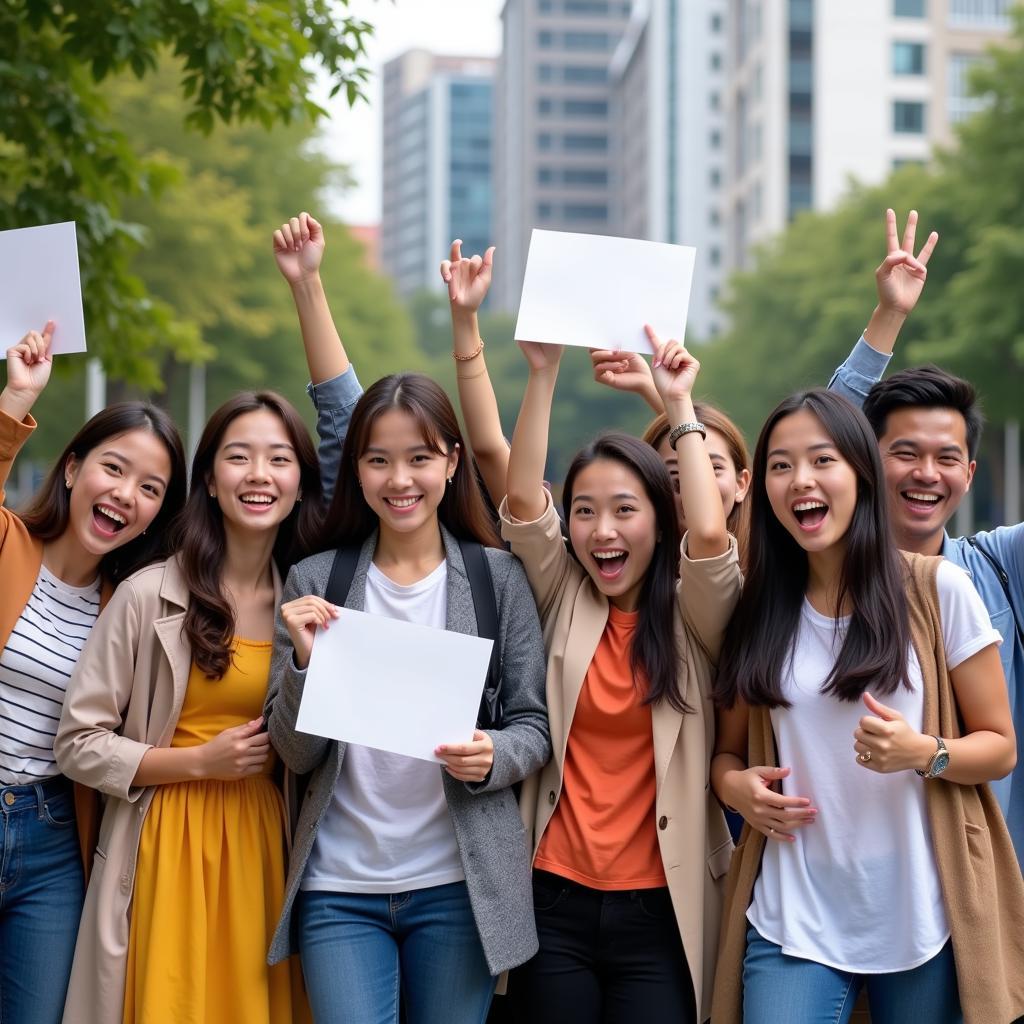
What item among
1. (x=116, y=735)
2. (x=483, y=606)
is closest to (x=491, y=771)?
(x=483, y=606)

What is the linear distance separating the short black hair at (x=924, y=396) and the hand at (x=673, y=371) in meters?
0.59

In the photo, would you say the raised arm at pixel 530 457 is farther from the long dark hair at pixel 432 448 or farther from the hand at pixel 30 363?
the hand at pixel 30 363

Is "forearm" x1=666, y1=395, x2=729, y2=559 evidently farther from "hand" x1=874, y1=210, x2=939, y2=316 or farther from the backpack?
"hand" x1=874, y1=210, x2=939, y2=316

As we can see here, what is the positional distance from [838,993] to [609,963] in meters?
0.55

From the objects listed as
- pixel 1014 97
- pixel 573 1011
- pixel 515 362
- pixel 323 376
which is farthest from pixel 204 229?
pixel 515 362

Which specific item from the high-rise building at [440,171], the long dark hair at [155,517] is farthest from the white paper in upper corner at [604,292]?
the high-rise building at [440,171]

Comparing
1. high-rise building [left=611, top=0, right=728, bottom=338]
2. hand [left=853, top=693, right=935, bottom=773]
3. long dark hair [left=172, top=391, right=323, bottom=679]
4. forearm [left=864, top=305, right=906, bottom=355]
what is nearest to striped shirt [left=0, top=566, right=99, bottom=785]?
long dark hair [left=172, top=391, right=323, bottom=679]

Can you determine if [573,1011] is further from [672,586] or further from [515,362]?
[515,362]

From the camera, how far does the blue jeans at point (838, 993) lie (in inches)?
122

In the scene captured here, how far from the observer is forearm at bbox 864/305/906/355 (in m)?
3.96

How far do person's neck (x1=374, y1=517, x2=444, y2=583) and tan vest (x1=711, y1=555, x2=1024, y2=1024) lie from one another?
92 cm

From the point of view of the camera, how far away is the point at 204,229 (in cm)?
2034

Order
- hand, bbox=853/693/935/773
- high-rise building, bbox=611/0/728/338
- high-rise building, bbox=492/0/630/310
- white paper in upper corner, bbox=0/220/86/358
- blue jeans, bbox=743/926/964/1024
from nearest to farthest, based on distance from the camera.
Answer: hand, bbox=853/693/935/773, blue jeans, bbox=743/926/964/1024, white paper in upper corner, bbox=0/220/86/358, high-rise building, bbox=611/0/728/338, high-rise building, bbox=492/0/630/310

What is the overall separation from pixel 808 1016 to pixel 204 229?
741 inches
